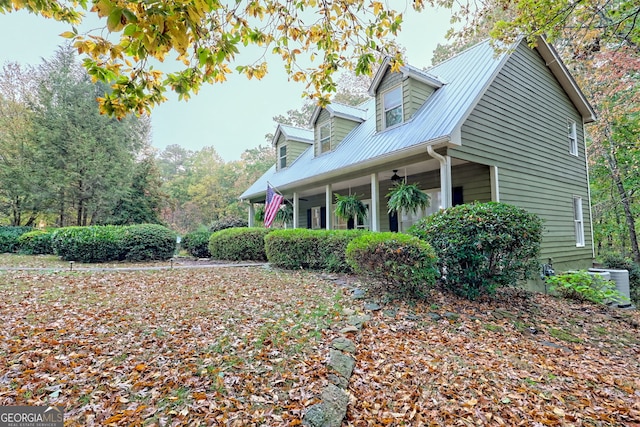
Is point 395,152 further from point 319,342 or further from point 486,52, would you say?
point 319,342

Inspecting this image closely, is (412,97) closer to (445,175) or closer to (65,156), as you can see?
(445,175)

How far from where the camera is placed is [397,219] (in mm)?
10117

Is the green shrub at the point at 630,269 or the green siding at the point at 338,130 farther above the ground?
the green siding at the point at 338,130

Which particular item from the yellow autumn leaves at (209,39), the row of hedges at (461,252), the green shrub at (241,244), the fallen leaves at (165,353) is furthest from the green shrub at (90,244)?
the row of hedges at (461,252)

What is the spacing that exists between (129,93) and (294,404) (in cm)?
308

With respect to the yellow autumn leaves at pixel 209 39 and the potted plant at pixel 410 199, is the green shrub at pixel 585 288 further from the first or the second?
the yellow autumn leaves at pixel 209 39

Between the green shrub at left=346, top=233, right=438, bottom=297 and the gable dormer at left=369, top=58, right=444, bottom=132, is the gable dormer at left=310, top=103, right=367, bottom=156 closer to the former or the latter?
the gable dormer at left=369, top=58, right=444, bottom=132

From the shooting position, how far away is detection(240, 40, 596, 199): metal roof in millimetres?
6816

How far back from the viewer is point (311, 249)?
7594mm

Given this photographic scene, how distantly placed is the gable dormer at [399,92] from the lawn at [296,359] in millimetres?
5482

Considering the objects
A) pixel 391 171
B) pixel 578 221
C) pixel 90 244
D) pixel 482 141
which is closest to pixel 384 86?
pixel 391 171

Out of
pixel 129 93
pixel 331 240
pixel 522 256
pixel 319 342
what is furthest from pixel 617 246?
pixel 129 93

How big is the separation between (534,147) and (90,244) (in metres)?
13.6

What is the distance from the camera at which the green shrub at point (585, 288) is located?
6172mm
